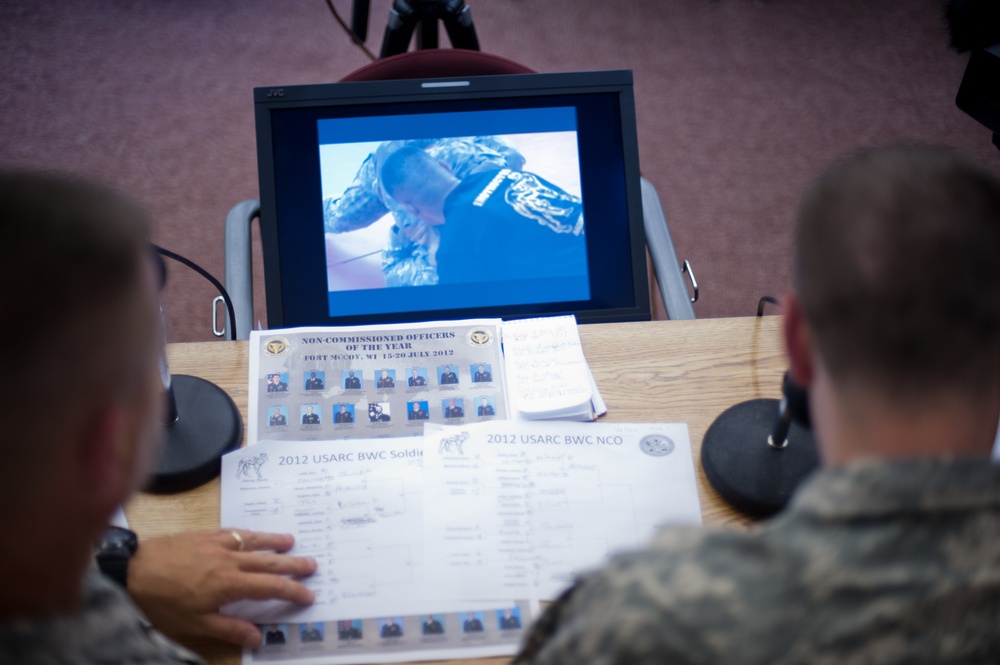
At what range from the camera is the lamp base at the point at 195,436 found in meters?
0.92

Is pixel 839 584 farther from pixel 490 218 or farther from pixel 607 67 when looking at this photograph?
pixel 607 67

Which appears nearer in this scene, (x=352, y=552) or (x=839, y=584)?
(x=839, y=584)

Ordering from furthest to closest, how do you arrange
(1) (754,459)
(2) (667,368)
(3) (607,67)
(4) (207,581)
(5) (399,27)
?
1. (3) (607,67)
2. (5) (399,27)
3. (2) (667,368)
4. (1) (754,459)
5. (4) (207,581)

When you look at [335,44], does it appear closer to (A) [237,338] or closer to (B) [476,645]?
(A) [237,338]

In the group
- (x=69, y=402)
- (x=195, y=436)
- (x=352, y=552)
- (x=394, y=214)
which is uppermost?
(x=394, y=214)

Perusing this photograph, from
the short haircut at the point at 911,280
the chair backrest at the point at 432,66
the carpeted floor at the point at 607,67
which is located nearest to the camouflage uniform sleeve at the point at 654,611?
the short haircut at the point at 911,280

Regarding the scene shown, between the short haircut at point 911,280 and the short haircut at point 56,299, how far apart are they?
487 millimetres

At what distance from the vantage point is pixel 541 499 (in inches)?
35.3

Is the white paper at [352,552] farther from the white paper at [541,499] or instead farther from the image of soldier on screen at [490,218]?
the image of soldier on screen at [490,218]

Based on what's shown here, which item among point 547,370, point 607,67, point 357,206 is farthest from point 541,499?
point 607,67

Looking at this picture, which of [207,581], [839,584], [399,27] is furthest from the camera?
[399,27]

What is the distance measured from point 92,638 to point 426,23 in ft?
4.52

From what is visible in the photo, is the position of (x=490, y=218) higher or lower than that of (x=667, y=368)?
higher

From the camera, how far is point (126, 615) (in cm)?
64
